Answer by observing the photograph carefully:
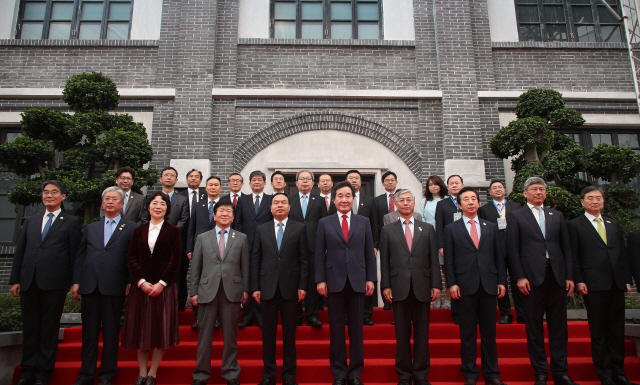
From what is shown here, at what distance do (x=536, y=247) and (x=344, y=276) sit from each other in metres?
2.06

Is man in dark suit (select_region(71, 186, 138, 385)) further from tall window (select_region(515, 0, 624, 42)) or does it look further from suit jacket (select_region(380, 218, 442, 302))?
tall window (select_region(515, 0, 624, 42))

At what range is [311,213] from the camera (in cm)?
579

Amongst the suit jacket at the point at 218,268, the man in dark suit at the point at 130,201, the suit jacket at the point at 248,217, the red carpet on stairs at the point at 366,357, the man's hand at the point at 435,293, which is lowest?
the red carpet on stairs at the point at 366,357

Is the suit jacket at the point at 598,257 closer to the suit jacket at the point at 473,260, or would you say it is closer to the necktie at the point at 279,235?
the suit jacket at the point at 473,260

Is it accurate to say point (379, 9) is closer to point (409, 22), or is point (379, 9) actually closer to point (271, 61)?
point (409, 22)

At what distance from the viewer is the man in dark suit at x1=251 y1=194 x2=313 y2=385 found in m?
4.49

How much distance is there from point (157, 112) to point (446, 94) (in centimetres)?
573

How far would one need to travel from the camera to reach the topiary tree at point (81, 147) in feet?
22.6

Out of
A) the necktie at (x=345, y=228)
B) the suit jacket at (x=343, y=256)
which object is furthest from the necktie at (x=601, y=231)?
the necktie at (x=345, y=228)

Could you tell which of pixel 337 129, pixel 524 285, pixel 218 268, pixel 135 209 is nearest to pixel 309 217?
pixel 218 268

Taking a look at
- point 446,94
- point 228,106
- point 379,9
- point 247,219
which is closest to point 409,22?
point 379,9

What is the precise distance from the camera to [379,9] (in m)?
9.73

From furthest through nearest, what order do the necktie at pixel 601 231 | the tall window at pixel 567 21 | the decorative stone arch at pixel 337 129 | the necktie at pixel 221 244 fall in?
the tall window at pixel 567 21, the decorative stone arch at pixel 337 129, the necktie at pixel 601 231, the necktie at pixel 221 244

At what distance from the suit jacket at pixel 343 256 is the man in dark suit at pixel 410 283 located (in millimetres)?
192
